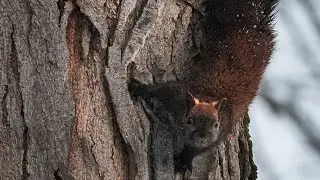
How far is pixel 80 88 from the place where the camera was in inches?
60.0

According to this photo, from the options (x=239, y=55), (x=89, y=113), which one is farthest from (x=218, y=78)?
(x=89, y=113)

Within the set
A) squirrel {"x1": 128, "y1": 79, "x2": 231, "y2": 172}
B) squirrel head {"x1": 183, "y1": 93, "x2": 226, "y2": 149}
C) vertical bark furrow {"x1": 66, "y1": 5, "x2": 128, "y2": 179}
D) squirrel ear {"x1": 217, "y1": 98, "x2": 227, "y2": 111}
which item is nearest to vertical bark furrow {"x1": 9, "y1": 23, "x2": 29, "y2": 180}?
vertical bark furrow {"x1": 66, "y1": 5, "x2": 128, "y2": 179}

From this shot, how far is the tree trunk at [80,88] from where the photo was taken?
4.83 feet

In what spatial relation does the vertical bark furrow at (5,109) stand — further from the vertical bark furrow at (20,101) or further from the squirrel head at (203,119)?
the squirrel head at (203,119)

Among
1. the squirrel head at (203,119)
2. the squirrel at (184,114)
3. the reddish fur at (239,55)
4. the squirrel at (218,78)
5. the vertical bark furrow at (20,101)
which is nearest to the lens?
the vertical bark furrow at (20,101)

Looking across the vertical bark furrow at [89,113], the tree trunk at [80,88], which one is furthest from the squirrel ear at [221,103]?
the vertical bark furrow at [89,113]

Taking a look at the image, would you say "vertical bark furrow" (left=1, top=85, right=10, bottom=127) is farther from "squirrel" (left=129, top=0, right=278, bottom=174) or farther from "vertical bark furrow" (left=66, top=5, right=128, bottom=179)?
"squirrel" (left=129, top=0, right=278, bottom=174)

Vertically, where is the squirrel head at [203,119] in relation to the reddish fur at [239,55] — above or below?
below

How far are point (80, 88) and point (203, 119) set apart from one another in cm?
56

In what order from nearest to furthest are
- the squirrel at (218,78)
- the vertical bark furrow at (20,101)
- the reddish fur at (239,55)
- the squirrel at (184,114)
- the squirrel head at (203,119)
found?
the vertical bark furrow at (20,101), the squirrel at (184,114), the squirrel at (218,78), the squirrel head at (203,119), the reddish fur at (239,55)

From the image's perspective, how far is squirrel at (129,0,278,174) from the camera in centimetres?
180

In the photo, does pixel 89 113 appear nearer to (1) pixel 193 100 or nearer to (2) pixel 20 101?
(2) pixel 20 101

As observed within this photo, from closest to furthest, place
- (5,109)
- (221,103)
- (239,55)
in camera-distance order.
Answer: (5,109) → (221,103) → (239,55)

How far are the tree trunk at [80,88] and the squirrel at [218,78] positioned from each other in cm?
12
